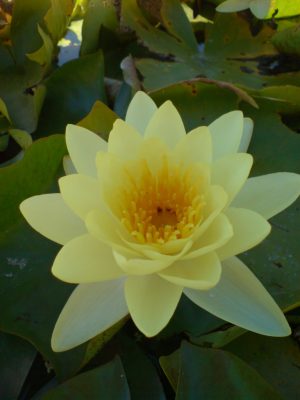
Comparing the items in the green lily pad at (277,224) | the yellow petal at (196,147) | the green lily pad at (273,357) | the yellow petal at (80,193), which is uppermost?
the yellow petal at (196,147)

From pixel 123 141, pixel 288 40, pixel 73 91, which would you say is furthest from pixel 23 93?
pixel 288 40

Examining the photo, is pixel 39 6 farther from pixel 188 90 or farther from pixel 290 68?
pixel 290 68

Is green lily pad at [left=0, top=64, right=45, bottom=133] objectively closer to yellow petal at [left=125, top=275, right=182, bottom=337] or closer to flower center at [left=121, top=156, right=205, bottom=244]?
flower center at [left=121, top=156, right=205, bottom=244]

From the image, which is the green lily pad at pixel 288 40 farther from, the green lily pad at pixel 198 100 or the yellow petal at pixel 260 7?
the green lily pad at pixel 198 100

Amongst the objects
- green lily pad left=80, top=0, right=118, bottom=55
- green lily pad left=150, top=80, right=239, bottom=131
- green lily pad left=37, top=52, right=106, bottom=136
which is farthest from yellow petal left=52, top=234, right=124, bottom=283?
green lily pad left=80, top=0, right=118, bottom=55

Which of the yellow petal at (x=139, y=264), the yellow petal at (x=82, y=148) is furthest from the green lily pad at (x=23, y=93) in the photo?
the yellow petal at (x=139, y=264)
